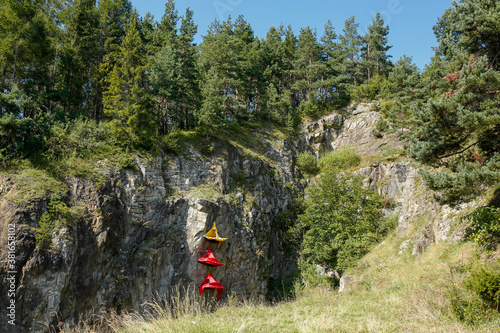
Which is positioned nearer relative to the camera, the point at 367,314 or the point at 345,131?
the point at 367,314

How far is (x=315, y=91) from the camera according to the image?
36.7 metres

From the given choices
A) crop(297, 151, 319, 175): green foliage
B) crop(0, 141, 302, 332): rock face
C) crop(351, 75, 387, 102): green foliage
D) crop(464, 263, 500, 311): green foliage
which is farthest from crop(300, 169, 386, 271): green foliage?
crop(351, 75, 387, 102): green foliage

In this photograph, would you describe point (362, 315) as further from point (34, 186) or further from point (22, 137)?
point (22, 137)

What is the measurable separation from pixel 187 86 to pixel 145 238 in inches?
545

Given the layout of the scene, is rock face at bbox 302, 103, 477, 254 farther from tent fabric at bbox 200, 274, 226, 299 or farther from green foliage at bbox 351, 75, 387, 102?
tent fabric at bbox 200, 274, 226, 299

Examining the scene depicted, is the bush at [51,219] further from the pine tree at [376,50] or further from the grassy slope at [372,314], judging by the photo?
the pine tree at [376,50]

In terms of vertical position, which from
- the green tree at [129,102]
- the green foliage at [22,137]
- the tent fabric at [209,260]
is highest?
the green tree at [129,102]

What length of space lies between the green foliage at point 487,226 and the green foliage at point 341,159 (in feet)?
Result: 61.7

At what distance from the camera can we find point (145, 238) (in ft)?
57.8

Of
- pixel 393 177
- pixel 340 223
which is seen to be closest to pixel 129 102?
pixel 340 223

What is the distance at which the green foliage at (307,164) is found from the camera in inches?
1230

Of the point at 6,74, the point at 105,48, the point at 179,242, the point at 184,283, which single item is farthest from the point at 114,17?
the point at 184,283

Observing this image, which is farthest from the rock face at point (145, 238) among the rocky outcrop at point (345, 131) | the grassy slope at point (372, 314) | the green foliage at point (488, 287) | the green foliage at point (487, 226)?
the green foliage at point (488, 287)

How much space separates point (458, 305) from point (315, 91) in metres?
33.4
